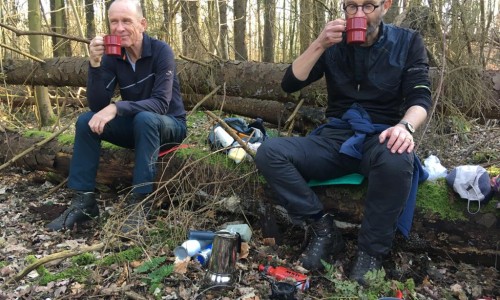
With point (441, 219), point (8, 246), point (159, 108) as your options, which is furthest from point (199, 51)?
point (441, 219)

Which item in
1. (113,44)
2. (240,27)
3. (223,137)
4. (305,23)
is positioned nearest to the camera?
(113,44)

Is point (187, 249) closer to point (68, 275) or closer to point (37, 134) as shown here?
point (68, 275)

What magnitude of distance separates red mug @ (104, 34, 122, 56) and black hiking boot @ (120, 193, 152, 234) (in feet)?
3.62

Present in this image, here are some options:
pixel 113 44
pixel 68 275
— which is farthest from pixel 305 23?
pixel 68 275

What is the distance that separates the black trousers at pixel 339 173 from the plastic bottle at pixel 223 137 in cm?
60

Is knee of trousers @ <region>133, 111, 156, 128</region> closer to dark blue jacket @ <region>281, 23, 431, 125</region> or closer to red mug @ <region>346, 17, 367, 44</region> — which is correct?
dark blue jacket @ <region>281, 23, 431, 125</region>

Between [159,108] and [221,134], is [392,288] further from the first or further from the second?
[159,108]

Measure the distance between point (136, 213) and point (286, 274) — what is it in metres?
1.23

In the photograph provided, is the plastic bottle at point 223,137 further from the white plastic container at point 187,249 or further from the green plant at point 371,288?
the green plant at point 371,288

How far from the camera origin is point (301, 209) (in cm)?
282

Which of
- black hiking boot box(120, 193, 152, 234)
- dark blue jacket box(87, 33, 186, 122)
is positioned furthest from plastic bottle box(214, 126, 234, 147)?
black hiking boot box(120, 193, 152, 234)

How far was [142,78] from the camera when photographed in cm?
372

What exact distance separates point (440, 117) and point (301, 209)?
263 centimetres

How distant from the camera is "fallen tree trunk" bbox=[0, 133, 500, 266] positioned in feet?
9.12
